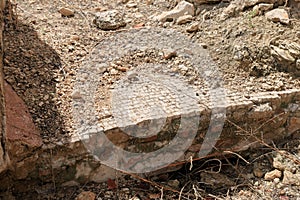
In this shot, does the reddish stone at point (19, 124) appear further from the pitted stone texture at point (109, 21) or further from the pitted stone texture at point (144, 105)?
the pitted stone texture at point (109, 21)

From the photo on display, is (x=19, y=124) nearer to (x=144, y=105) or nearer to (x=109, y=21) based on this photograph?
(x=144, y=105)

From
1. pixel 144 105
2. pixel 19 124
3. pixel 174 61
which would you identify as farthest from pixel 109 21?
pixel 19 124

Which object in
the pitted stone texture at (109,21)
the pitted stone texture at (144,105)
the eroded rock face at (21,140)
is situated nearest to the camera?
the eroded rock face at (21,140)

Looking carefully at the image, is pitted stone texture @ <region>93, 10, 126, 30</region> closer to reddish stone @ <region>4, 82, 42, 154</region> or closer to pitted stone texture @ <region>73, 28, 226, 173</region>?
pitted stone texture @ <region>73, 28, 226, 173</region>

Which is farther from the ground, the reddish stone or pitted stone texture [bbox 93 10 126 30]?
pitted stone texture [bbox 93 10 126 30]

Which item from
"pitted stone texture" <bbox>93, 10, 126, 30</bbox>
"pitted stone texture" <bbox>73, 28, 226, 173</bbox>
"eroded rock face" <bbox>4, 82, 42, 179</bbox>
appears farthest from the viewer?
"pitted stone texture" <bbox>93, 10, 126, 30</bbox>

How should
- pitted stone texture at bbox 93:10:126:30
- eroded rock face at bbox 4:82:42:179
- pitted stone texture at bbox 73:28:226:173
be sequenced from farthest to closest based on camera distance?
pitted stone texture at bbox 93:10:126:30 < pitted stone texture at bbox 73:28:226:173 < eroded rock face at bbox 4:82:42:179

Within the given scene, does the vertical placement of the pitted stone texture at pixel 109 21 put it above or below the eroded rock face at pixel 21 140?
above

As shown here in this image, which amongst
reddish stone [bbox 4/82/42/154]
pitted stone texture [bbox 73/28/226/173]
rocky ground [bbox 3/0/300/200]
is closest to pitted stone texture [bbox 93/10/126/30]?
rocky ground [bbox 3/0/300/200]

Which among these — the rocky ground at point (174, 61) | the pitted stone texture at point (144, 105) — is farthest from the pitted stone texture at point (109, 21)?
the pitted stone texture at point (144, 105)
